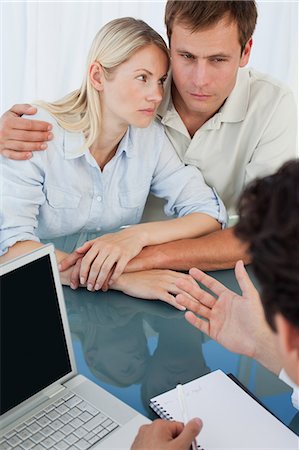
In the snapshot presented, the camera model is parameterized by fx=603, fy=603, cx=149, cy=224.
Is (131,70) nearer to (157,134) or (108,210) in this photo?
(157,134)

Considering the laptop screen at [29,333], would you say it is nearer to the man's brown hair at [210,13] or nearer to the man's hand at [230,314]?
the man's hand at [230,314]

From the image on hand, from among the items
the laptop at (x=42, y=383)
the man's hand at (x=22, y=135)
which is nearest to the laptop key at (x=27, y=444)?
the laptop at (x=42, y=383)

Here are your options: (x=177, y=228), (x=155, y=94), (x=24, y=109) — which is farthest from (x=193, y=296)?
(x=24, y=109)

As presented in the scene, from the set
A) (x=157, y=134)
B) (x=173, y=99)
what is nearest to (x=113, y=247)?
(x=157, y=134)

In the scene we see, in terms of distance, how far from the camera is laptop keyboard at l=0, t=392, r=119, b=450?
0.79 metres


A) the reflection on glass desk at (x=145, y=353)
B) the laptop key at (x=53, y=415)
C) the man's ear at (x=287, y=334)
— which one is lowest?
the reflection on glass desk at (x=145, y=353)

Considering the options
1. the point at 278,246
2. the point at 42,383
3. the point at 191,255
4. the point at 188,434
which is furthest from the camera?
the point at 191,255

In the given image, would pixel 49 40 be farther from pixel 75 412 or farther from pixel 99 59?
Result: pixel 75 412

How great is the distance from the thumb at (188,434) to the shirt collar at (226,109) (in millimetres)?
872

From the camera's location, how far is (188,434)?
2.44 feet

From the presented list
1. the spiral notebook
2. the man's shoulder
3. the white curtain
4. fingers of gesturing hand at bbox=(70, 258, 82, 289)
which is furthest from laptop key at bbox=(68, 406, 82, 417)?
the white curtain

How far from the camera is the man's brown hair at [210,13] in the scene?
129cm

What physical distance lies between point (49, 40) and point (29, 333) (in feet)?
5.84

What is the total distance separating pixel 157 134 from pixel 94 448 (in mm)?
846
